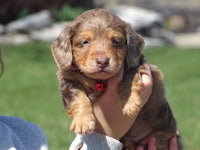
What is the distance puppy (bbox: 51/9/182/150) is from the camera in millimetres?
4066

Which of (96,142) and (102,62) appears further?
(96,142)

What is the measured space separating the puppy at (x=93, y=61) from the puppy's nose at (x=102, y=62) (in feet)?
0.06

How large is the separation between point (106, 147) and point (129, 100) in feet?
1.15

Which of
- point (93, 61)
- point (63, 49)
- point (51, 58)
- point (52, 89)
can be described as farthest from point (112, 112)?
point (51, 58)

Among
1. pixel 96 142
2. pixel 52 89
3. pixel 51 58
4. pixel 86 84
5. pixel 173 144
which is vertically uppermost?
pixel 86 84

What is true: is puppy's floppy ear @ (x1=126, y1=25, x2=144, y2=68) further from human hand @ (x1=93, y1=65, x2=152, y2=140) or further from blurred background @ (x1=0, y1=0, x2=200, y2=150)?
blurred background @ (x1=0, y1=0, x2=200, y2=150)

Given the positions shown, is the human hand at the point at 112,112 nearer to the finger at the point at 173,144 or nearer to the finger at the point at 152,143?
the finger at the point at 152,143

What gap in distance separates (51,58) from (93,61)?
10556 mm

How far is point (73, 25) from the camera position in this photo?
430 cm

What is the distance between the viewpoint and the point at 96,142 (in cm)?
413

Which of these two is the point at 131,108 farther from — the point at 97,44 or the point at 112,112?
the point at 97,44

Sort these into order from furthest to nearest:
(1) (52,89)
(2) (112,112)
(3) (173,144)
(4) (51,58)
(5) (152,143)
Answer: (4) (51,58) → (1) (52,89) → (3) (173,144) → (5) (152,143) → (2) (112,112)

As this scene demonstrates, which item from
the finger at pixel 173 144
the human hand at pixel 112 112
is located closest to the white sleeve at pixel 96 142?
the human hand at pixel 112 112

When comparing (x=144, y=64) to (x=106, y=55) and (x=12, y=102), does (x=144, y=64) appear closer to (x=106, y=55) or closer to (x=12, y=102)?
(x=106, y=55)
